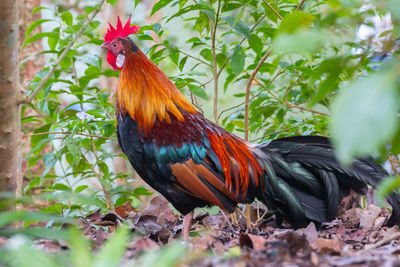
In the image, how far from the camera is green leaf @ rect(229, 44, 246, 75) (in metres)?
2.60

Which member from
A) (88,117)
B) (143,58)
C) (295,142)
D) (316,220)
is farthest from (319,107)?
(88,117)

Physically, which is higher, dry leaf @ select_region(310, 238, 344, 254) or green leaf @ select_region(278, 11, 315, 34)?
green leaf @ select_region(278, 11, 315, 34)

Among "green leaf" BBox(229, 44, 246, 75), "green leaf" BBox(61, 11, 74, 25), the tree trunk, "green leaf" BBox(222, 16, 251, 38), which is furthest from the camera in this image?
"green leaf" BBox(61, 11, 74, 25)

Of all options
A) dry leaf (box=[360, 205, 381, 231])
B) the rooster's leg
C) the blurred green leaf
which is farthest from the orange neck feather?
the blurred green leaf

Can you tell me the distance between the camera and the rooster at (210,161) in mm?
2547

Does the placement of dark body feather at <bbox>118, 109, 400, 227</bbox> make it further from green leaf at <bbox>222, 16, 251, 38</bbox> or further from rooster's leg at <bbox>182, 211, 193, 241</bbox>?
green leaf at <bbox>222, 16, 251, 38</bbox>

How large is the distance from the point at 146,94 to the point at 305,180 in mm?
1140

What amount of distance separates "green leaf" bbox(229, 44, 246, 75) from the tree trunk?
122 cm

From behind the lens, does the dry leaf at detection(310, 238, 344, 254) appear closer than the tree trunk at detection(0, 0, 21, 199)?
Yes

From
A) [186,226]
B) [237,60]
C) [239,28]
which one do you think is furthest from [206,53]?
[186,226]

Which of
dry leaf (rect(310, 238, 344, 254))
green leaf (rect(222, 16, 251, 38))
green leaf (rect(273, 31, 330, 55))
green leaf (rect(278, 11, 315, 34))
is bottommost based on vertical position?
dry leaf (rect(310, 238, 344, 254))

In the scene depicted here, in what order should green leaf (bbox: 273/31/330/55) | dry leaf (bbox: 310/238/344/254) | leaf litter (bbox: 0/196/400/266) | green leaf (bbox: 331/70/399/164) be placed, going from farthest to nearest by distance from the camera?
dry leaf (bbox: 310/238/344/254)
leaf litter (bbox: 0/196/400/266)
green leaf (bbox: 273/31/330/55)
green leaf (bbox: 331/70/399/164)

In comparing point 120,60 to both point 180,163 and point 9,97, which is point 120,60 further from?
point 9,97

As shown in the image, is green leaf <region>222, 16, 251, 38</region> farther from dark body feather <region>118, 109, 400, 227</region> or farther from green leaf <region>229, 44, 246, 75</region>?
dark body feather <region>118, 109, 400, 227</region>
